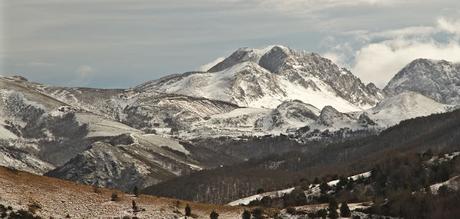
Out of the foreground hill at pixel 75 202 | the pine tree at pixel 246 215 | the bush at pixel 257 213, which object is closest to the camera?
the foreground hill at pixel 75 202

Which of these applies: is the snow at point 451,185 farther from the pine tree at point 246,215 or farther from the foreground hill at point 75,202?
the pine tree at point 246,215

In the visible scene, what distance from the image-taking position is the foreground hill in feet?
329

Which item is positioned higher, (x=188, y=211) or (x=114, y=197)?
(x=114, y=197)

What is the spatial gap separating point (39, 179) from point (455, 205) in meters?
67.4

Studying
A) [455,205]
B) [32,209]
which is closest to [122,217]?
[32,209]

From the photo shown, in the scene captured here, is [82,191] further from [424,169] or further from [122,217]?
[424,169]

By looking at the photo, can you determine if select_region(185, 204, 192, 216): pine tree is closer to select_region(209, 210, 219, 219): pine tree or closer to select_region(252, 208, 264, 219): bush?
select_region(209, 210, 219, 219): pine tree

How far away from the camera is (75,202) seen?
105m

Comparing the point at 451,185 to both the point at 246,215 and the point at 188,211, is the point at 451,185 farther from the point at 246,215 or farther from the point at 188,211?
the point at 188,211

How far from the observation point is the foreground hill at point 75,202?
100375 millimetres

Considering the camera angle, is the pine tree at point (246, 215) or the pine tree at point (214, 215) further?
the pine tree at point (246, 215)

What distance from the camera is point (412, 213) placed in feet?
381

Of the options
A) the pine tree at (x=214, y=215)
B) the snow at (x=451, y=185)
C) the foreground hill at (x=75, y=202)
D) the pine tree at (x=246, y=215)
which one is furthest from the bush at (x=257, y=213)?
the snow at (x=451, y=185)

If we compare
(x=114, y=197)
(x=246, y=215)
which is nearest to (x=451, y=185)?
(x=246, y=215)
